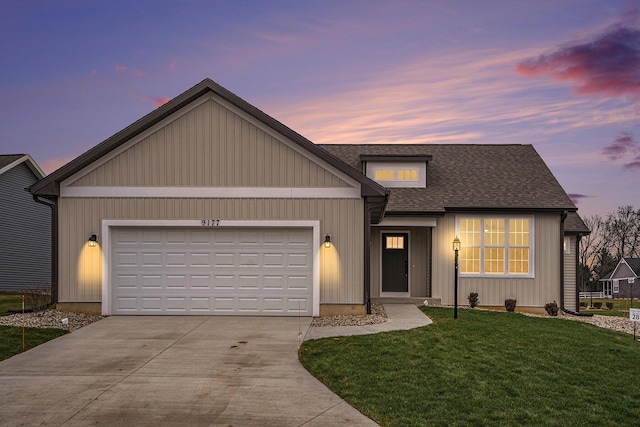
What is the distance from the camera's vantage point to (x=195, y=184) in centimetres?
1339

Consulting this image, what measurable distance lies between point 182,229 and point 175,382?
6.40m

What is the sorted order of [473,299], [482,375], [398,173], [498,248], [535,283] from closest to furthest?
[482,375]
[473,299]
[535,283]
[498,248]
[398,173]

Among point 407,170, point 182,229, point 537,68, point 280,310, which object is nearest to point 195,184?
point 182,229

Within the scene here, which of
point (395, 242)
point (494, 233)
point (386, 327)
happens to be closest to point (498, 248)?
point (494, 233)

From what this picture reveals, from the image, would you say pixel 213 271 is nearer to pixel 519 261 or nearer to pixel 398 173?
pixel 398 173

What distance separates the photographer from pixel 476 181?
18.9 meters

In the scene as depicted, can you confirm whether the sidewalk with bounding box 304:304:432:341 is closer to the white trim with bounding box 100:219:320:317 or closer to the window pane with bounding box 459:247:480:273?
the white trim with bounding box 100:219:320:317

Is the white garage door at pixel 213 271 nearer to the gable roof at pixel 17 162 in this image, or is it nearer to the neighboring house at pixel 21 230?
the neighboring house at pixel 21 230

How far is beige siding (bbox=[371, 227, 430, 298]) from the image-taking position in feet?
59.8

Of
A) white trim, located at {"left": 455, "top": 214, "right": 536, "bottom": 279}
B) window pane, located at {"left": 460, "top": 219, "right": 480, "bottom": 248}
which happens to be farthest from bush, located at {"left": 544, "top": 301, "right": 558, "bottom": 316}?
window pane, located at {"left": 460, "top": 219, "right": 480, "bottom": 248}

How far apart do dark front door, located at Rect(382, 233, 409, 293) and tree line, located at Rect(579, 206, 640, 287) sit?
48081 mm

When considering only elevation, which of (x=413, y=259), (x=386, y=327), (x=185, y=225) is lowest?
(x=386, y=327)

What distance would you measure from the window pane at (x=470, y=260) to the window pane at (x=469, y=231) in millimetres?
247

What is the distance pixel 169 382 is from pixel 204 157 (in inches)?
280
